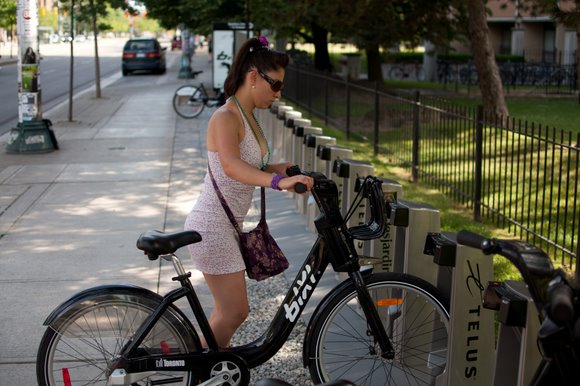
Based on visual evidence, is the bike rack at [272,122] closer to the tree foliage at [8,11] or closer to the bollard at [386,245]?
the bollard at [386,245]

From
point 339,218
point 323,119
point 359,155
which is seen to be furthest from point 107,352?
point 323,119

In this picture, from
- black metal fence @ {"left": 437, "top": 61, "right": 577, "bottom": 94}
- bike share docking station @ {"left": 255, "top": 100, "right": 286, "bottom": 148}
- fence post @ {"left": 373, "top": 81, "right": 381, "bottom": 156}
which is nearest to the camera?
bike share docking station @ {"left": 255, "top": 100, "right": 286, "bottom": 148}

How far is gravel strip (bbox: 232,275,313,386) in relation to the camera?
520cm

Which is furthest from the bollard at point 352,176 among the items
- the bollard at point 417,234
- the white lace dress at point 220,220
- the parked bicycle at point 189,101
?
the parked bicycle at point 189,101

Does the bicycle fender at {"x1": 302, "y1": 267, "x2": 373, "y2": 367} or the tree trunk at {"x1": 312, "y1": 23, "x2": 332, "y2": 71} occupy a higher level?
the tree trunk at {"x1": 312, "y1": 23, "x2": 332, "y2": 71}

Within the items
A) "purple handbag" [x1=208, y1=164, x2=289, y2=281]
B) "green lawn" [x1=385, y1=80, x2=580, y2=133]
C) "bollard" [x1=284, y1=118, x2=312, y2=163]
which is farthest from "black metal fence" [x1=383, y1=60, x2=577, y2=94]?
"purple handbag" [x1=208, y1=164, x2=289, y2=281]

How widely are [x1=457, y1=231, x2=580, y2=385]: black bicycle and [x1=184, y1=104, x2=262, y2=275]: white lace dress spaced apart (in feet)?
5.46

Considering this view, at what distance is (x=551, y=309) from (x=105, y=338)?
93.8 inches

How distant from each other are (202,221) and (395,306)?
1076 millimetres

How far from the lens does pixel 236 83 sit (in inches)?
171

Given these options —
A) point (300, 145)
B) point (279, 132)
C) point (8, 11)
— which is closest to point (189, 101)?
point (279, 132)

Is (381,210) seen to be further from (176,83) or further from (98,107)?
(176,83)

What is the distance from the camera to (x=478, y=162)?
9.39 meters

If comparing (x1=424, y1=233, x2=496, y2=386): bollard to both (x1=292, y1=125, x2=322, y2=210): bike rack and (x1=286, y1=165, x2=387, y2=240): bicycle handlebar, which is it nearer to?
(x1=286, y1=165, x2=387, y2=240): bicycle handlebar
